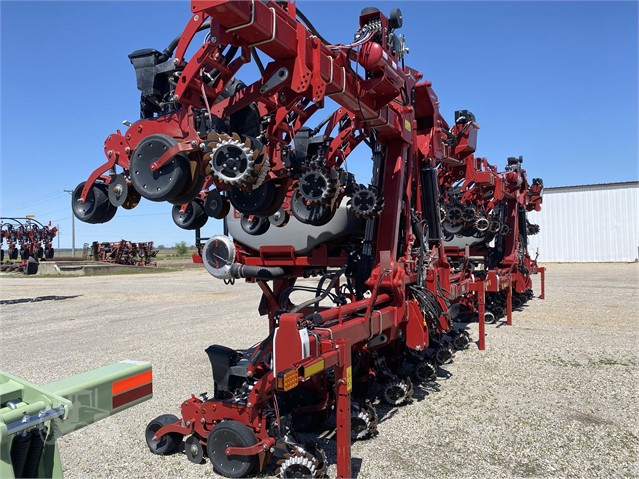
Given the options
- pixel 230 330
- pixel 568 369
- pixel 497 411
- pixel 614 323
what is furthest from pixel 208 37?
pixel 614 323

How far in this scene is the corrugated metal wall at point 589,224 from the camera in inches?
1356

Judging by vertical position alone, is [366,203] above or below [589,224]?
below

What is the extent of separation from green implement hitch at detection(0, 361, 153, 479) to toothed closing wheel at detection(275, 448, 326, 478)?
97.6 inches

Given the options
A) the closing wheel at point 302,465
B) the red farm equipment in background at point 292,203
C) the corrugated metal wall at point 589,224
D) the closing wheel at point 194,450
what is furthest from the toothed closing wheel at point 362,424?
the corrugated metal wall at point 589,224

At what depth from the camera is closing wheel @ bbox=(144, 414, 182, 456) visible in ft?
14.9

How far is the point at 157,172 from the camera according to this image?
327cm

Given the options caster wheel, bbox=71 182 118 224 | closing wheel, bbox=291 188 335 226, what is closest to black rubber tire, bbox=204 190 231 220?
closing wheel, bbox=291 188 335 226

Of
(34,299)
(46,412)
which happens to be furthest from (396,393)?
(34,299)

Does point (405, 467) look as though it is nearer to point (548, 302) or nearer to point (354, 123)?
point (354, 123)

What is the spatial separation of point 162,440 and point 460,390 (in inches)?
141

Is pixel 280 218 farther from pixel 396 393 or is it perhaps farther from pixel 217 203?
pixel 396 393

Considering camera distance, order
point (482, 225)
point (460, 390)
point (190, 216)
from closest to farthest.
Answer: point (190, 216) < point (460, 390) < point (482, 225)

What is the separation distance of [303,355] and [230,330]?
753cm

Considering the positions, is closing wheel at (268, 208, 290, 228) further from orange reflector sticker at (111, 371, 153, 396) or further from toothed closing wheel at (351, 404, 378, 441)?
orange reflector sticker at (111, 371, 153, 396)
